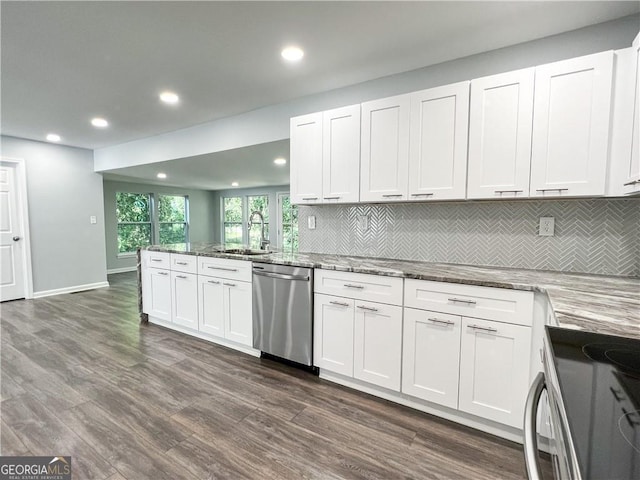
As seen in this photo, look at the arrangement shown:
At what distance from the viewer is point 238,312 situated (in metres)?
2.83

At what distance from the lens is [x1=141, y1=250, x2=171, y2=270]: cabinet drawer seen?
3.40 m

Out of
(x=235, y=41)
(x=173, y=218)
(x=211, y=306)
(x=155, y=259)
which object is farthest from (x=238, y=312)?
(x=173, y=218)

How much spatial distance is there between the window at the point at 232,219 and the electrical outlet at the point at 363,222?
6.89 meters

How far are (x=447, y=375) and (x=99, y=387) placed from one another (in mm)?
2466

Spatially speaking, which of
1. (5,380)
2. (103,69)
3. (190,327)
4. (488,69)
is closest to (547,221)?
(488,69)

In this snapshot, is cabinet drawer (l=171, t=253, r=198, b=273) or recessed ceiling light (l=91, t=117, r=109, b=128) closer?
cabinet drawer (l=171, t=253, r=198, b=273)

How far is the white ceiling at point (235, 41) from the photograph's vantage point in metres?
1.76

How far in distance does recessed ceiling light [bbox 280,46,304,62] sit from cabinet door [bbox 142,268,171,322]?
2.51 metres

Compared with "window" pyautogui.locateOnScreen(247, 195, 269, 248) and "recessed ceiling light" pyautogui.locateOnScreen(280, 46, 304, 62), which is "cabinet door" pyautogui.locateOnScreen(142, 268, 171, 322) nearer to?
"recessed ceiling light" pyautogui.locateOnScreen(280, 46, 304, 62)

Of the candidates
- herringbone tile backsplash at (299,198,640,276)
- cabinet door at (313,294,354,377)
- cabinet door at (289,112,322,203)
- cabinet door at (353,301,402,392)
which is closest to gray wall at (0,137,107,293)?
cabinet door at (289,112,322,203)

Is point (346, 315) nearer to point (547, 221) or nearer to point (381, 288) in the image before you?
point (381, 288)

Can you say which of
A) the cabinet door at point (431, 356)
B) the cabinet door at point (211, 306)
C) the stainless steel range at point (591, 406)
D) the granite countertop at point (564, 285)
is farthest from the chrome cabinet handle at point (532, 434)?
the cabinet door at point (211, 306)

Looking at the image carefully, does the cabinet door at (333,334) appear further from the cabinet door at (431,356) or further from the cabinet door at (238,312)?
the cabinet door at (238,312)

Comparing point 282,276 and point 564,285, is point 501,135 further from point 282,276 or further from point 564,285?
point 282,276
